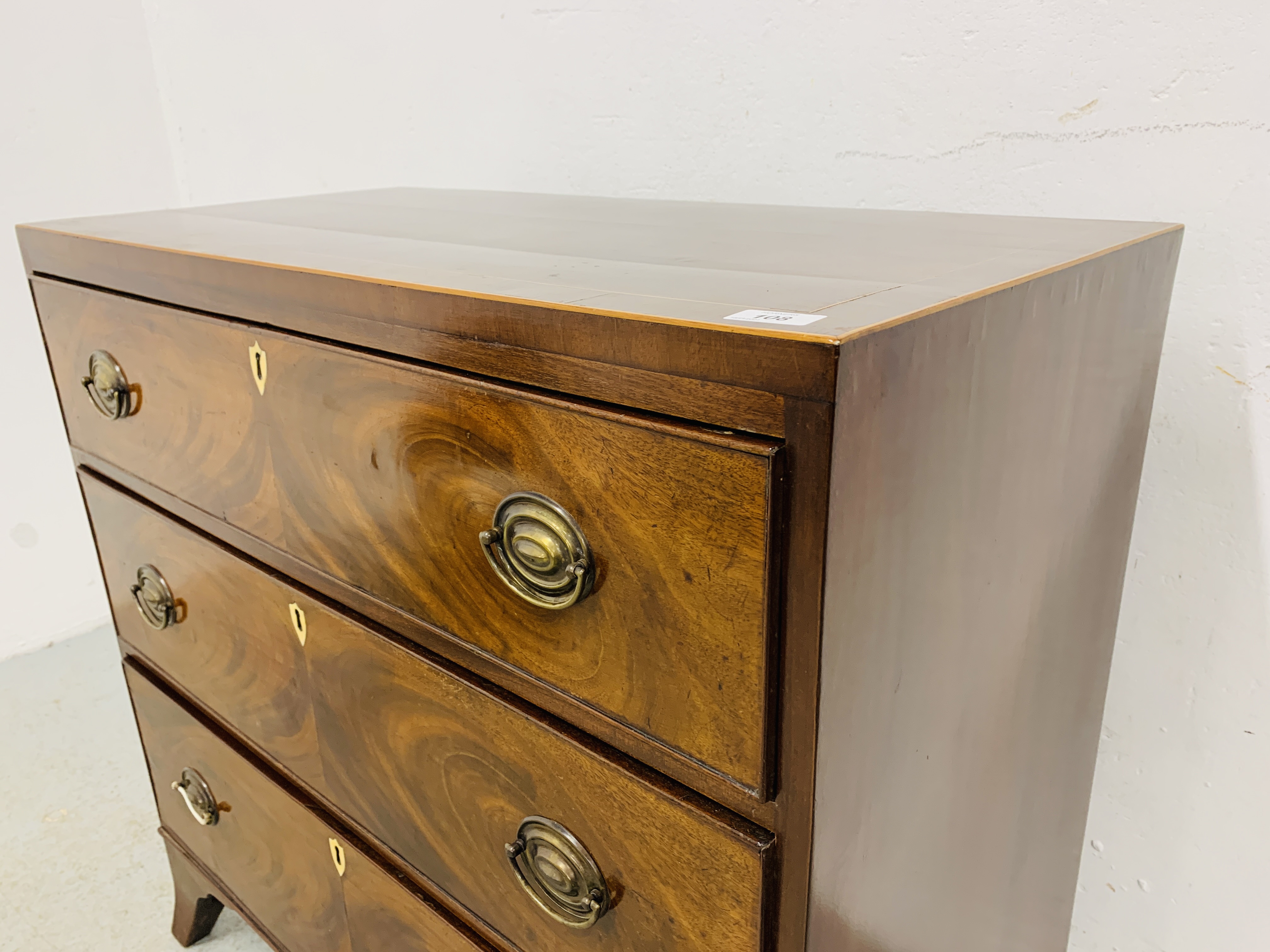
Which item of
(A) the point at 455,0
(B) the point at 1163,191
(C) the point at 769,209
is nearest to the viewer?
(B) the point at 1163,191

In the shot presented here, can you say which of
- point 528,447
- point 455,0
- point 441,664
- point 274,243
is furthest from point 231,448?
point 455,0

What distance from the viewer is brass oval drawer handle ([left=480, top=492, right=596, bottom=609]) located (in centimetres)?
51

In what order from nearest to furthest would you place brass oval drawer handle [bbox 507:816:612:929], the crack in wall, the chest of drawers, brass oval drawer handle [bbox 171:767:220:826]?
the chest of drawers, brass oval drawer handle [bbox 507:816:612:929], the crack in wall, brass oval drawer handle [bbox 171:767:220:826]

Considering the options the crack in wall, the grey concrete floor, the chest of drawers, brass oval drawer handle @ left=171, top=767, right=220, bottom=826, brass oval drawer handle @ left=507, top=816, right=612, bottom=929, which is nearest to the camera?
the chest of drawers

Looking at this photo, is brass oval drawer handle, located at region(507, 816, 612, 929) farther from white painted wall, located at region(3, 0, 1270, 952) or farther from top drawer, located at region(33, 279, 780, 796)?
white painted wall, located at region(3, 0, 1270, 952)

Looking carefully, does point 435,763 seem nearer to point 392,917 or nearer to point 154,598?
point 392,917

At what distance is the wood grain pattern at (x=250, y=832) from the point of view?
0.90m

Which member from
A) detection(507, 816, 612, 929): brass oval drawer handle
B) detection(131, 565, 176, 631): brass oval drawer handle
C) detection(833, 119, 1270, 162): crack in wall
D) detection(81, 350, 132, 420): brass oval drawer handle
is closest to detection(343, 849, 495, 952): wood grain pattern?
detection(507, 816, 612, 929): brass oval drawer handle

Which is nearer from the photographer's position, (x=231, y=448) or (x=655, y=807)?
(x=655, y=807)

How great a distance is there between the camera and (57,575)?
204 cm

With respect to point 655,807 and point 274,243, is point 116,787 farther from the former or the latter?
point 655,807

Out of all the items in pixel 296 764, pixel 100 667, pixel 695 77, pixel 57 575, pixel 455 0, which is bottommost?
pixel 100 667

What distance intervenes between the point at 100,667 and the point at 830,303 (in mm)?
1996

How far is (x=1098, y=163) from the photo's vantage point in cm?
81
